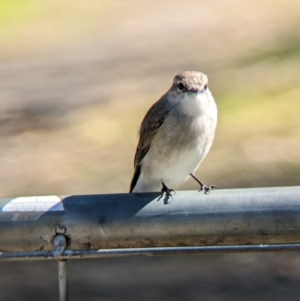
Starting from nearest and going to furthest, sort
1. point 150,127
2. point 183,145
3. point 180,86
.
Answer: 1. point 183,145
2. point 180,86
3. point 150,127

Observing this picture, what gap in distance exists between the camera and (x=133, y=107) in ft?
44.8

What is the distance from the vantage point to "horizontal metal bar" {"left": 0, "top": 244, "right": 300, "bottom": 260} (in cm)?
261

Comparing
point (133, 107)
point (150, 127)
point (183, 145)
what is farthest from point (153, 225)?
point (133, 107)

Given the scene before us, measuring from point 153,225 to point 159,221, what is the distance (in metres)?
0.02

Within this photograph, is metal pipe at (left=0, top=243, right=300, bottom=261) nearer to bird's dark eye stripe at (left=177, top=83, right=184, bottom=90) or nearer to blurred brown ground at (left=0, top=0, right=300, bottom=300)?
bird's dark eye stripe at (left=177, top=83, right=184, bottom=90)

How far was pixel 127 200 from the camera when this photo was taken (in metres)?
2.77

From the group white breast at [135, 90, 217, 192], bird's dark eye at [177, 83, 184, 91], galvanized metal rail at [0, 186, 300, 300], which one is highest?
bird's dark eye at [177, 83, 184, 91]

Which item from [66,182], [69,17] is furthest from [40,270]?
[69,17]

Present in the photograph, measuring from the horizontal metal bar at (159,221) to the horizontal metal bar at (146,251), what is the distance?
0.06 ft

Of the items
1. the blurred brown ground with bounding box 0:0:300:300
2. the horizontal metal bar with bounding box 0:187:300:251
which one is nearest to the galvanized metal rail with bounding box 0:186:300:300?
the horizontal metal bar with bounding box 0:187:300:251

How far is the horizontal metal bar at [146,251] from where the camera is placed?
8.55 feet

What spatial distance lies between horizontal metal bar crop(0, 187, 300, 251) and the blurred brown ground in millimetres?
5149

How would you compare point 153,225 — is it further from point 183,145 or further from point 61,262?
point 183,145

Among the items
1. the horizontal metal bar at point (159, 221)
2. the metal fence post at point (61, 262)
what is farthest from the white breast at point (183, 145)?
the metal fence post at point (61, 262)
